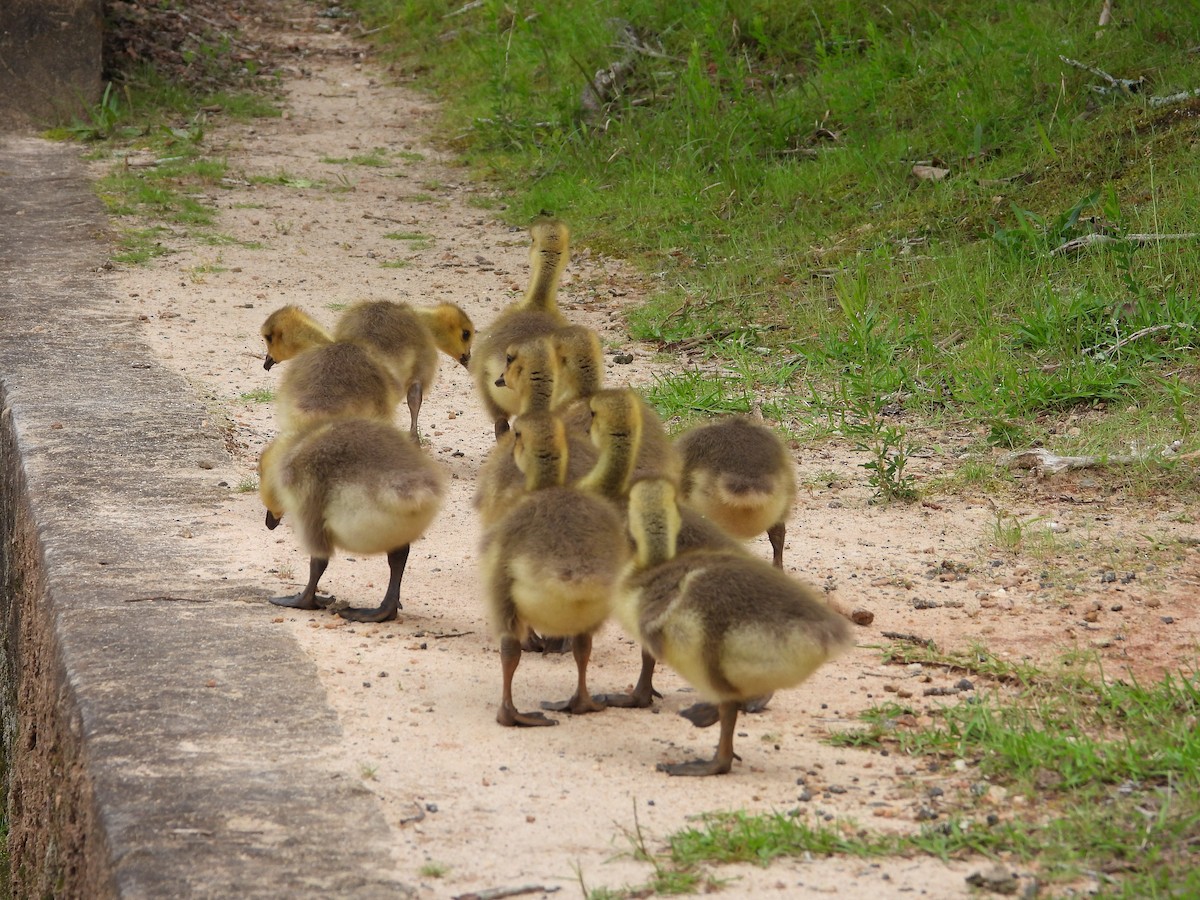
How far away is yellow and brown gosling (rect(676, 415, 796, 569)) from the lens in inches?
222

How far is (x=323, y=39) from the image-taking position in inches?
775

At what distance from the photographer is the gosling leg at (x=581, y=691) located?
4.74 m

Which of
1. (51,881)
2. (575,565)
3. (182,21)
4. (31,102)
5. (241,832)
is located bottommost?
(51,881)

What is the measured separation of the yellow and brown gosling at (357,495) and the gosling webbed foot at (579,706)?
91cm

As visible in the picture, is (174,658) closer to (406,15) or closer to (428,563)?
(428,563)

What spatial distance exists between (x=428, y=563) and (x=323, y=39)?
14.9 m

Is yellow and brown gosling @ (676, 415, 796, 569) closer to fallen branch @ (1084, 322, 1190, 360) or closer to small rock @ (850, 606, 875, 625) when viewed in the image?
small rock @ (850, 606, 875, 625)

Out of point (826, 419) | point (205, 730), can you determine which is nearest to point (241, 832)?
point (205, 730)

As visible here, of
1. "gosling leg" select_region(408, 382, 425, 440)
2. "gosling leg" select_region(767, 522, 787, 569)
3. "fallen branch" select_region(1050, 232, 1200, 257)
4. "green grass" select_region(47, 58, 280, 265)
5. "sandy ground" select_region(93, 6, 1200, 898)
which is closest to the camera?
"sandy ground" select_region(93, 6, 1200, 898)

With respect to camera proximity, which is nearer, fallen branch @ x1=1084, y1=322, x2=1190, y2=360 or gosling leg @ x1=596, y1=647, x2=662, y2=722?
gosling leg @ x1=596, y1=647, x2=662, y2=722

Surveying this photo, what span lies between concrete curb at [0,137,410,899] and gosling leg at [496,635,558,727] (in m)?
0.51

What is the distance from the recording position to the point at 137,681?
4.70 meters

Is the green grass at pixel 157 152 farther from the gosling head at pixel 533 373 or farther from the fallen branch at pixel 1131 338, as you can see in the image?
the fallen branch at pixel 1131 338

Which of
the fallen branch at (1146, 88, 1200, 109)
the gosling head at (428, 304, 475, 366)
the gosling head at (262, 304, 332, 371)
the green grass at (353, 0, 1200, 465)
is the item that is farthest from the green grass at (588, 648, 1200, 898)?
the fallen branch at (1146, 88, 1200, 109)
